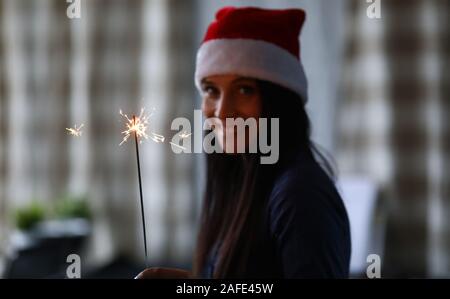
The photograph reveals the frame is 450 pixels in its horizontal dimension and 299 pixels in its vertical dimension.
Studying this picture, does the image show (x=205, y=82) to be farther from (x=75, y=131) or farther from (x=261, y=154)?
(x=75, y=131)

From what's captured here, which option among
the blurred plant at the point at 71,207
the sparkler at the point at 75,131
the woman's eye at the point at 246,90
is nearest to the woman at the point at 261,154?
the woman's eye at the point at 246,90

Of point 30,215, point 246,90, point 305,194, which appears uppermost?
point 246,90

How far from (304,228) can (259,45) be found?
0.21 meters

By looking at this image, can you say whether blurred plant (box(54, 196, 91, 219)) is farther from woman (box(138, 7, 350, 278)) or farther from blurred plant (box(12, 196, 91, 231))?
woman (box(138, 7, 350, 278))

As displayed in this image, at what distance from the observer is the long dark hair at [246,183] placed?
1.75 feet

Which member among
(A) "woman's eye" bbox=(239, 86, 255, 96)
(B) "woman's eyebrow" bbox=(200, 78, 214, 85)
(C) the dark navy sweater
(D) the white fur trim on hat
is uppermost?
(D) the white fur trim on hat

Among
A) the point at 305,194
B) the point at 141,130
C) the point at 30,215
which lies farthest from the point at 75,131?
the point at 30,215

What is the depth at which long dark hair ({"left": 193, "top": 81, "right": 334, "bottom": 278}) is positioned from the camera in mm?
535

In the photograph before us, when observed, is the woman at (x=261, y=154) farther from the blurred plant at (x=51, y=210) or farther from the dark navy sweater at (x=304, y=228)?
the blurred plant at (x=51, y=210)

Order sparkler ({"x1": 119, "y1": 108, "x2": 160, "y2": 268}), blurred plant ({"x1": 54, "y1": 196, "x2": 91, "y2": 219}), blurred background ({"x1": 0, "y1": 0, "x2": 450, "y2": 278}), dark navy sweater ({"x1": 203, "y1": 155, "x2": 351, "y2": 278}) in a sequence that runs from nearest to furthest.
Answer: dark navy sweater ({"x1": 203, "y1": 155, "x2": 351, "y2": 278}) → sparkler ({"x1": 119, "y1": 108, "x2": 160, "y2": 268}) → blurred background ({"x1": 0, "y1": 0, "x2": 450, "y2": 278}) → blurred plant ({"x1": 54, "y1": 196, "x2": 91, "y2": 219})

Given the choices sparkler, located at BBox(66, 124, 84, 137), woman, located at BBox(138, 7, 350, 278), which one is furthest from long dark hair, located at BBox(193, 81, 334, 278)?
sparkler, located at BBox(66, 124, 84, 137)

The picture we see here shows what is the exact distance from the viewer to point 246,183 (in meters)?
0.56
